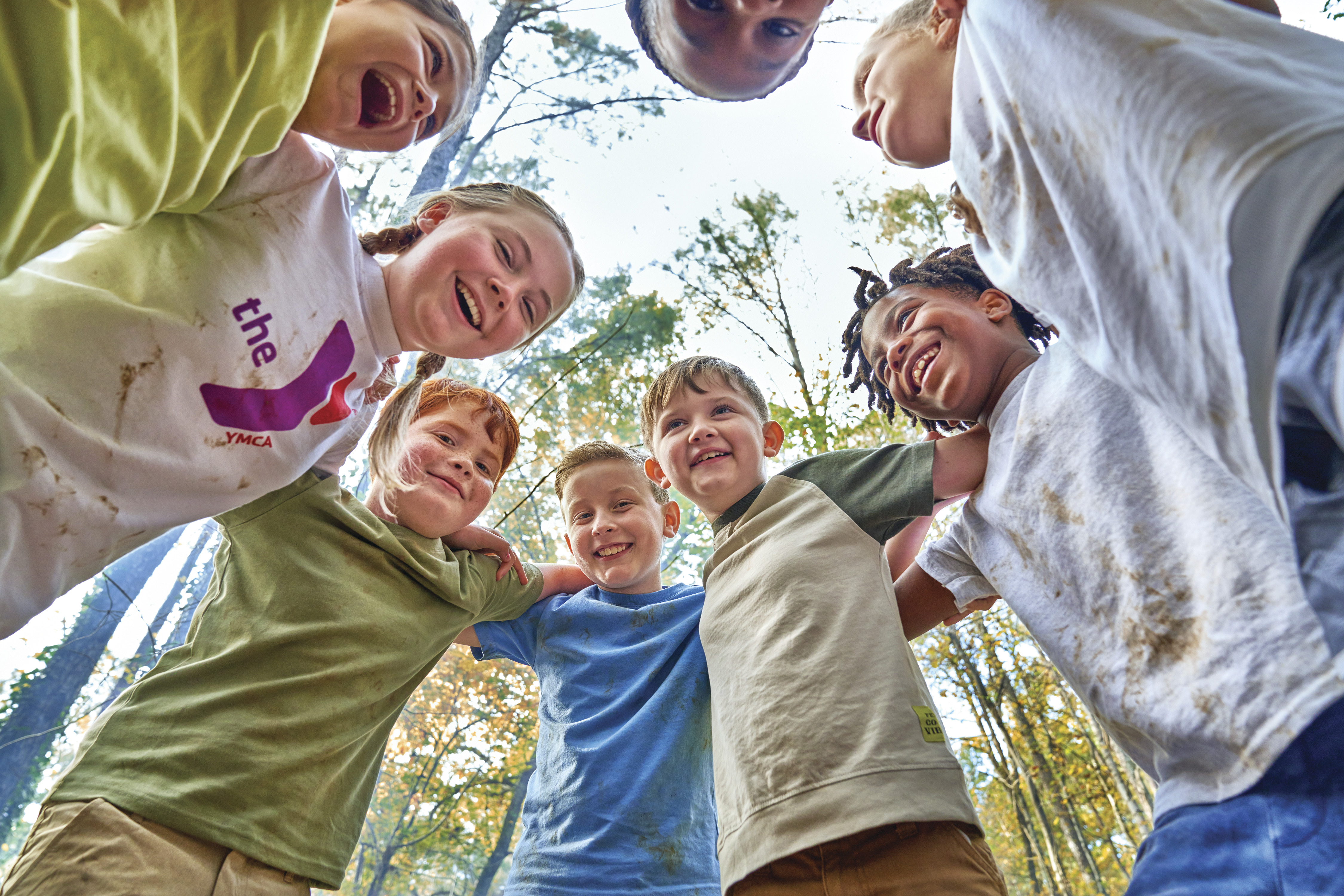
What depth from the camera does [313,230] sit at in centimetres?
124

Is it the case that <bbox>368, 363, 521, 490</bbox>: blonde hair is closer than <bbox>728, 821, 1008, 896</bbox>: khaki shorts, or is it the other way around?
<bbox>728, 821, 1008, 896</bbox>: khaki shorts


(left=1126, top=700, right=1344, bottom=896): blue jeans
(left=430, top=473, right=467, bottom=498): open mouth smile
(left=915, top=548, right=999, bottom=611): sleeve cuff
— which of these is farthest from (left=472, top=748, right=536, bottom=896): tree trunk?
(left=1126, top=700, right=1344, bottom=896): blue jeans

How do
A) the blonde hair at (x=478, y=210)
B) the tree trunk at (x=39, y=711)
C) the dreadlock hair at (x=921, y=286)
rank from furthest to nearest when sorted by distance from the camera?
1. the tree trunk at (x=39, y=711)
2. the dreadlock hair at (x=921, y=286)
3. the blonde hair at (x=478, y=210)

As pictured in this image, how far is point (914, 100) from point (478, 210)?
0.88m

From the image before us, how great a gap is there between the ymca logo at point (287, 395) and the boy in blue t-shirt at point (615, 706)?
93 centimetres

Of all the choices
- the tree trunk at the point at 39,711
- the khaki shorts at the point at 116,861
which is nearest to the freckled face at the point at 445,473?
the khaki shorts at the point at 116,861

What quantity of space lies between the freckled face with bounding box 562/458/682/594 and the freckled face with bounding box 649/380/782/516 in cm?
28

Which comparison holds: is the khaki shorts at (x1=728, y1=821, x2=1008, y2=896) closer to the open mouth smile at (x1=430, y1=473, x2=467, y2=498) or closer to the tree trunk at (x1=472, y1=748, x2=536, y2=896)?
the open mouth smile at (x1=430, y1=473, x2=467, y2=498)

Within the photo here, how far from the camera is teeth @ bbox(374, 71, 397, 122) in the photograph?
123 cm

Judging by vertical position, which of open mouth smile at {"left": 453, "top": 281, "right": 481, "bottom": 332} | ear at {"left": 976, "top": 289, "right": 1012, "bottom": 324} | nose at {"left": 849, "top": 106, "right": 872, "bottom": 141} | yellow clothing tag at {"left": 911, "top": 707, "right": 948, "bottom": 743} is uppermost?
nose at {"left": 849, "top": 106, "right": 872, "bottom": 141}

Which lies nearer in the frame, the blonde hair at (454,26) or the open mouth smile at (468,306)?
the blonde hair at (454,26)

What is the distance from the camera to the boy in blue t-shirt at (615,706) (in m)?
1.63

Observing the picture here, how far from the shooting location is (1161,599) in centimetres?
95

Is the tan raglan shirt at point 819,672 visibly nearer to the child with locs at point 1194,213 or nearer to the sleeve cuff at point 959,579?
the sleeve cuff at point 959,579
